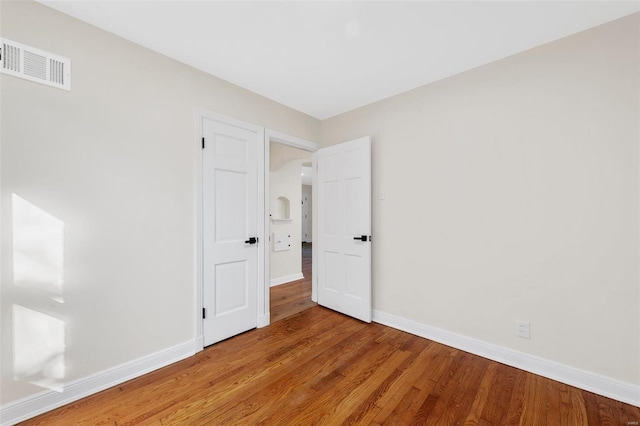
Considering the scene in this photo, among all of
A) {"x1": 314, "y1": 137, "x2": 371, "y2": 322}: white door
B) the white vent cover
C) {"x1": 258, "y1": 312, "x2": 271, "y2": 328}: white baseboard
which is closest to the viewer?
the white vent cover

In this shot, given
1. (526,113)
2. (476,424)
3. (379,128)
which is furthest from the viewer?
(379,128)

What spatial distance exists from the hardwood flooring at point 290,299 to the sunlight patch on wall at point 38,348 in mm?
1786

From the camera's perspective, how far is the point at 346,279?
317cm

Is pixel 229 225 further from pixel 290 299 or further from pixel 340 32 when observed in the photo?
pixel 340 32

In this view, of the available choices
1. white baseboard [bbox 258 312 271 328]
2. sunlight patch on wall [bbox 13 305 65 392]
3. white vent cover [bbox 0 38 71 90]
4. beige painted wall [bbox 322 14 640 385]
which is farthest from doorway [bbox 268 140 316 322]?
white vent cover [bbox 0 38 71 90]

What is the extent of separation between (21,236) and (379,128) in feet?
10.3

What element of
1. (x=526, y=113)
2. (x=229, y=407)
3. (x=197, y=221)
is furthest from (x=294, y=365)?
(x=526, y=113)

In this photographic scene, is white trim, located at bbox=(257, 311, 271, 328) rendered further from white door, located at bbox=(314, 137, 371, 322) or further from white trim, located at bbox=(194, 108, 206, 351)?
white door, located at bbox=(314, 137, 371, 322)

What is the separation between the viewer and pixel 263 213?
9.49 ft

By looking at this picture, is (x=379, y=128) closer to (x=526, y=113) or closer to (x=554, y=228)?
(x=526, y=113)

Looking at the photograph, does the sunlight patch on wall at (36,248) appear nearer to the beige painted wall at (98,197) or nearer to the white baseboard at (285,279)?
the beige painted wall at (98,197)

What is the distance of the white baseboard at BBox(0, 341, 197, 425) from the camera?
1.54 meters

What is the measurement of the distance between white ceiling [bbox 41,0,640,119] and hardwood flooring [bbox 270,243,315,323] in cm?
271

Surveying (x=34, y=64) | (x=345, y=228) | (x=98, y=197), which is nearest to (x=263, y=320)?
(x=345, y=228)
